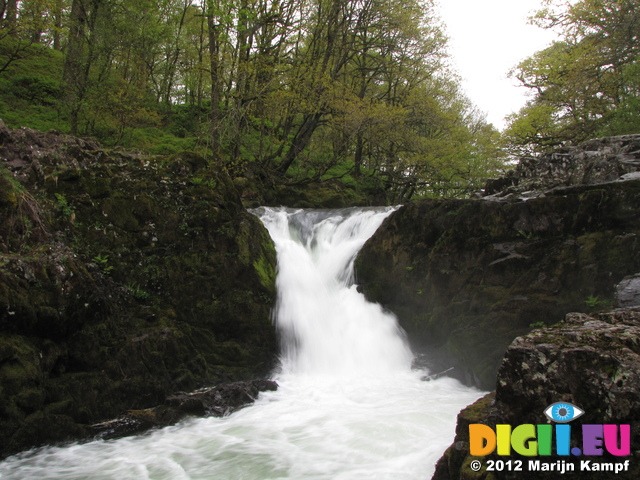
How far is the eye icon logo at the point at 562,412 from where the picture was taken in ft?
9.45

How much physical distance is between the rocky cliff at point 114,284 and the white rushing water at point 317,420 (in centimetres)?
57

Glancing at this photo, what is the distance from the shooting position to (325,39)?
15875mm

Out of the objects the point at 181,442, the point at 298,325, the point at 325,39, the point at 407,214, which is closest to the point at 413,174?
the point at 325,39

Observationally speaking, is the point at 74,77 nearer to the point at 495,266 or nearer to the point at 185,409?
the point at 185,409

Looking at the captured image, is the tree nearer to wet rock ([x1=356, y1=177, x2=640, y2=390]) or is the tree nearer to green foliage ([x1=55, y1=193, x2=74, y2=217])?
wet rock ([x1=356, y1=177, x2=640, y2=390])

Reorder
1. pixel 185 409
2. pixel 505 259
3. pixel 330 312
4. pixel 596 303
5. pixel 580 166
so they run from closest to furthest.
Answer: pixel 185 409 → pixel 596 303 → pixel 505 259 → pixel 330 312 → pixel 580 166

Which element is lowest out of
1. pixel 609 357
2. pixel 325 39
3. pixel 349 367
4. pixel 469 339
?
pixel 349 367

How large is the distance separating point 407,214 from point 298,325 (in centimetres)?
329

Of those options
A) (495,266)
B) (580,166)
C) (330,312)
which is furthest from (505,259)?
(330,312)

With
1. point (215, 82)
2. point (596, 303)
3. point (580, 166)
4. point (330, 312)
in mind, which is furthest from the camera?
point (215, 82)

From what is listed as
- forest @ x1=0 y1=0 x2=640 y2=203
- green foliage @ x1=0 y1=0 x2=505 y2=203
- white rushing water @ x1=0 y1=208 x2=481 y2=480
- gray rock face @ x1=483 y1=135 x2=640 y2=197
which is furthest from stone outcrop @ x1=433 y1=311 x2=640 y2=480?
green foliage @ x1=0 y1=0 x2=505 y2=203

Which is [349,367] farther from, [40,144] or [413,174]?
[413,174]

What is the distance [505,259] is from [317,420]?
4.32m

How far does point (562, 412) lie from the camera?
9.61ft
